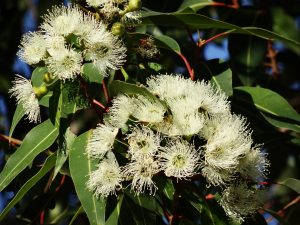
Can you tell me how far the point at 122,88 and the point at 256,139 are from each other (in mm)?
650

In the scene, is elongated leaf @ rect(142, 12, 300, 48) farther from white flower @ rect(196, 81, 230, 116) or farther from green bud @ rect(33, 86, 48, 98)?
green bud @ rect(33, 86, 48, 98)

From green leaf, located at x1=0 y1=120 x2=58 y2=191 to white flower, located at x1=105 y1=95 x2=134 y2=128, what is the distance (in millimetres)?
228

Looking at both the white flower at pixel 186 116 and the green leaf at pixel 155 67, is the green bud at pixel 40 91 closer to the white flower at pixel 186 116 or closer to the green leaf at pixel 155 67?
the white flower at pixel 186 116

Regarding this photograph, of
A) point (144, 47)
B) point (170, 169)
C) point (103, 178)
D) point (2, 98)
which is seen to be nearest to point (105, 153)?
point (103, 178)

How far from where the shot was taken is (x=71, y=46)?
172 centimetres

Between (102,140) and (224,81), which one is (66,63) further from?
(224,81)

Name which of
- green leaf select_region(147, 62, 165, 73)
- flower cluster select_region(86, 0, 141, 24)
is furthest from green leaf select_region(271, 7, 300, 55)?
flower cluster select_region(86, 0, 141, 24)

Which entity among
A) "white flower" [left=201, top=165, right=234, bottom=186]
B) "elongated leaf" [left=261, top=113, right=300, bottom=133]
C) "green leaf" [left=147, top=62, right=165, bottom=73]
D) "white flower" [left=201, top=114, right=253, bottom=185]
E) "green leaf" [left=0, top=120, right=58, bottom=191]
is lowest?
"elongated leaf" [left=261, top=113, right=300, bottom=133]

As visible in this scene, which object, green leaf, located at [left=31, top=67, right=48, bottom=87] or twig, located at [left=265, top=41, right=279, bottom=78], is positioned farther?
twig, located at [left=265, top=41, right=279, bottom=78]

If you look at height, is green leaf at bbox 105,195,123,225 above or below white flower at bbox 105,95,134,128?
below

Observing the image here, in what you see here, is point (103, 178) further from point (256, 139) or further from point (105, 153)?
point (256, 139)

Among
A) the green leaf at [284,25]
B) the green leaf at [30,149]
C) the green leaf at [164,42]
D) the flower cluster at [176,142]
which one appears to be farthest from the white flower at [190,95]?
the green leaf at [284,25]

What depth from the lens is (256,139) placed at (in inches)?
86.1

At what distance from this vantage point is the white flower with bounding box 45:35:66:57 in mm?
1688
